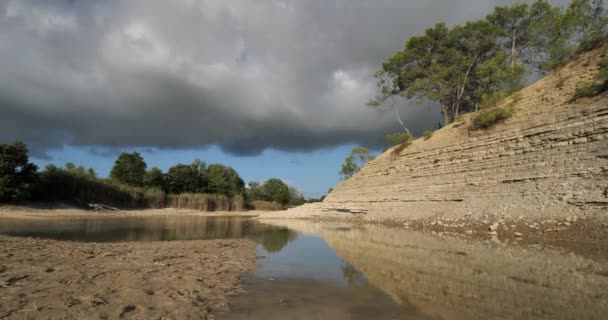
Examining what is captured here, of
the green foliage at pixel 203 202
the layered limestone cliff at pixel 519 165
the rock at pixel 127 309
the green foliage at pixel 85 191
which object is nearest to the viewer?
the rock at pixel 127 309

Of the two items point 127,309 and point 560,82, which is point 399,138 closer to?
point 560,82

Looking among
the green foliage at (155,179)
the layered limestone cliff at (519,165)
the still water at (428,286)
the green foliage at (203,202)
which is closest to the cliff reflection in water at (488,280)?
the still water at (428,286)

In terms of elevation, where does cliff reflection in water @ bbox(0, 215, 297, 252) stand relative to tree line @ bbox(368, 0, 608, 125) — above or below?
below

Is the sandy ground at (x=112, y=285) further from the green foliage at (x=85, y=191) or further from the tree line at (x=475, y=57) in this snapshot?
the green foliage at (x=85, y=191)

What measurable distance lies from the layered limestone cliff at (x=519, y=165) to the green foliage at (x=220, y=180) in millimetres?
44366

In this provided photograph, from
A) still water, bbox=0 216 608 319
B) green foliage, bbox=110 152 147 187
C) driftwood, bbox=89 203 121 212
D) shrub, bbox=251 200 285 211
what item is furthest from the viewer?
shrub, bbox=251 200 285 211

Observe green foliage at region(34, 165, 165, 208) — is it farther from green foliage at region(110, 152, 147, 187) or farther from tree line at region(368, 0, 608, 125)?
tree line at region(368, 0, 608, 125)

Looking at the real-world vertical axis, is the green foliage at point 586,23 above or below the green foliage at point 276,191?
above

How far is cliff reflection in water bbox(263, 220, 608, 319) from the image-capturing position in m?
4.32

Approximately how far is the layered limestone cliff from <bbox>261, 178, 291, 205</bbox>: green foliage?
54.4m

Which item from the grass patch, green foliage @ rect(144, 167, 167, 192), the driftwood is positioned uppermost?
the grass patch

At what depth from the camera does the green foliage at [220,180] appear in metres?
67.2

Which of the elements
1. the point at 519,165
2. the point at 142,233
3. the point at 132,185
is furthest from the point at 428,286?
the point at 132,185

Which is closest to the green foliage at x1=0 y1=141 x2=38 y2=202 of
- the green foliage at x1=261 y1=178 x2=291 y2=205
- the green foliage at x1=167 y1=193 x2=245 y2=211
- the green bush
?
the green foliage at x1=167 y1=193 x2=245 y2=211
